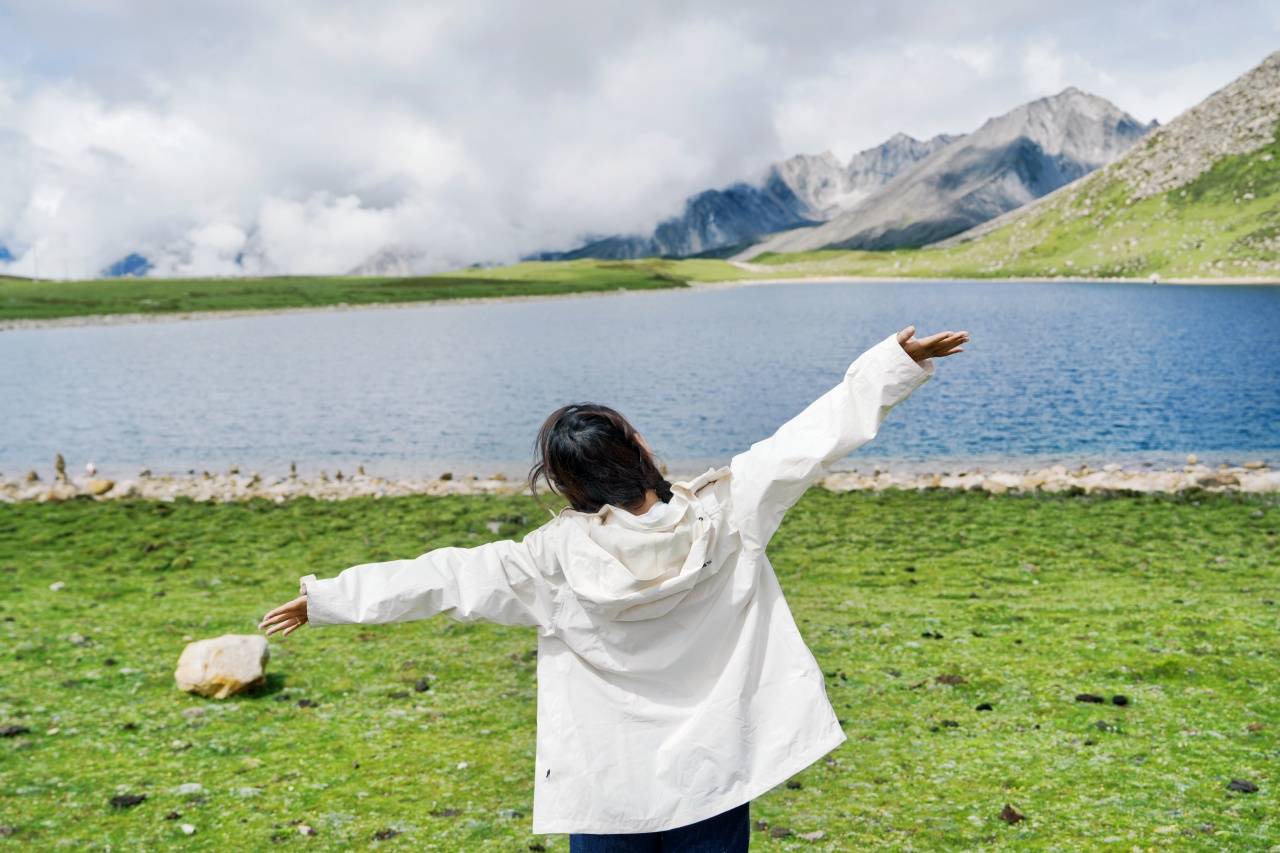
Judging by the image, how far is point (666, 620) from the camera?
4.82 meters

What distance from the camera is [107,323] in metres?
179

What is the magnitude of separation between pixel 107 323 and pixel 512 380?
14179 cm

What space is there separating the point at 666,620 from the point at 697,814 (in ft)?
3.07

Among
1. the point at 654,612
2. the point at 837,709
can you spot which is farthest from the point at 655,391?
the point at 654,612

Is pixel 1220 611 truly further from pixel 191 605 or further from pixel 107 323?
pixel 107 323

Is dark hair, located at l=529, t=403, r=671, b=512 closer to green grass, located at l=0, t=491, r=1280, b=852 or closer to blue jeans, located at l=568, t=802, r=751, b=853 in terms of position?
blue jeans, located at l=568, t=802, r=751, b=853

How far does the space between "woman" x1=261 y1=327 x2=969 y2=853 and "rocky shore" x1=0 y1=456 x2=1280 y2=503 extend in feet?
81.2

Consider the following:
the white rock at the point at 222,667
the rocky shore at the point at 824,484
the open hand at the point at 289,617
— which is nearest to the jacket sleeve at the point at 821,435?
the open hand at the point at 289,617

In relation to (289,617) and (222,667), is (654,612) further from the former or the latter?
(222,667)

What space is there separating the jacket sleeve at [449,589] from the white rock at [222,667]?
8134 millimetres

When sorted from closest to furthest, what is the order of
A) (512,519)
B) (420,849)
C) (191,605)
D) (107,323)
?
(420,849), (191,605), (512,519), (107,323)

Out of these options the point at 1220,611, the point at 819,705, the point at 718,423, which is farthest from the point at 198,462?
the point at 819,705

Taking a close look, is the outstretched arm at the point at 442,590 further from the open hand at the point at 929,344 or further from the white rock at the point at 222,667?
the white rock at the point at 222,667

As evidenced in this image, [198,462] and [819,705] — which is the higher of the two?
[819,705]
